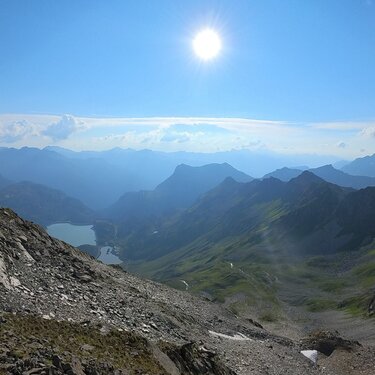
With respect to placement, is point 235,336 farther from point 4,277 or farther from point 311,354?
point 4,277

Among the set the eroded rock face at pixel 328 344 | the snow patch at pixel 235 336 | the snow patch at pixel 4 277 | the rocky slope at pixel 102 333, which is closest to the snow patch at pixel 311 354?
the rocky slope at pixel 102 333

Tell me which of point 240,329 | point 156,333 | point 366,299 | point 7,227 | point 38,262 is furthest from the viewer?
point 366,299

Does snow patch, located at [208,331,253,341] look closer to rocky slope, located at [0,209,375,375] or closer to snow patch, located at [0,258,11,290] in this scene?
rocky slope, located at [0,209,375,375]

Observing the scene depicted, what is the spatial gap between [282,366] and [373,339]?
4612 centimetres

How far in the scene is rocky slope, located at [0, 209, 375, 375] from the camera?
21.6 m

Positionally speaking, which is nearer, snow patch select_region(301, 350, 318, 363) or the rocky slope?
the rocky slope

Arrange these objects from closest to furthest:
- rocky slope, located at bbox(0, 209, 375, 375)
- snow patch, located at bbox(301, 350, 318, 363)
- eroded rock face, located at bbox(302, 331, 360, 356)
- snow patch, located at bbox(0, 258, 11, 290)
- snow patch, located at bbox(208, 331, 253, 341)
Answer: rocky slope, located at bbox(0, 209, 375, 375), snow patch, located at bbox(0, 258, 11, 290), snow patch, located at bbox(208, 331, 253, 341), snow patch, located at bbox(301, 350, 318, 363), eroded rock face, located at bbox(302, 331, 360, 356)

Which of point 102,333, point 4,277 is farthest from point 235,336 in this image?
point 4,277

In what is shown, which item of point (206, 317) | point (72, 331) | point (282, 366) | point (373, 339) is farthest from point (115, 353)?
point (373, 339)

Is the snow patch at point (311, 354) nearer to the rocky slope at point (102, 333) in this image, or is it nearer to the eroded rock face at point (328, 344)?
the rocky slope at point (102, 333)

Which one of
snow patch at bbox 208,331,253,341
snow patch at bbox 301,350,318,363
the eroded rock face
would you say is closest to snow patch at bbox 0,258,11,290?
snow patch at bbox 208,331,253,341

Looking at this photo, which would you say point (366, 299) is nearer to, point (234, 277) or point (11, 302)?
point (234, 277)

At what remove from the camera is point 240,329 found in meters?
56.8

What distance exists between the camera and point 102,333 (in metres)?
28.8
